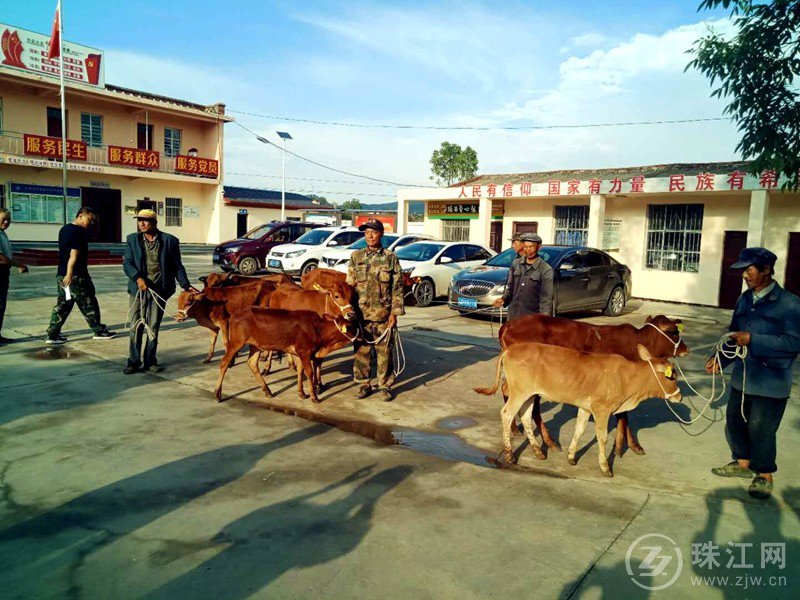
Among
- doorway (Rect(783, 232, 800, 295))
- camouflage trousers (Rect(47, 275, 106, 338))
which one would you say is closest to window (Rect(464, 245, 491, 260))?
doorway (Rect(783, 232, 800, 295))

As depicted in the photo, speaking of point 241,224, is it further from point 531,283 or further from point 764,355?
point 764,355

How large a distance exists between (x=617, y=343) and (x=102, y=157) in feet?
93.3

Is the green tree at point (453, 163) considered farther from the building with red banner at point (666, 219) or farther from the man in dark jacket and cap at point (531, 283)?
the man in dark jacket and cap at point (531, 283)

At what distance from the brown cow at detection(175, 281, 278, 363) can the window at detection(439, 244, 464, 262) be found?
730cm

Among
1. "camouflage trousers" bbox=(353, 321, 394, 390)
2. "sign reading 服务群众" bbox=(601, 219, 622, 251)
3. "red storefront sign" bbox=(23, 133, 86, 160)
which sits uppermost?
"red storefront sign" bbox=(23, 133, 86, 160)

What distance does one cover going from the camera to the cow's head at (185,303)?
700 cm

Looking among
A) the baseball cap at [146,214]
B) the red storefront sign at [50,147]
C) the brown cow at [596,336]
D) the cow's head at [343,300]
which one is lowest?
the brown cow at [596,336]

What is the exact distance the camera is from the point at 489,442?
5.51 metres

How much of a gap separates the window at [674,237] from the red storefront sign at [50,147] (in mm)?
24114

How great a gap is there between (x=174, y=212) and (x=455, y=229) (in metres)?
17.6

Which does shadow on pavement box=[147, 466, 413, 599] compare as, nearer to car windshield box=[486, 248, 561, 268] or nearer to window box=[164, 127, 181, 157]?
car windshield box=[486, 248, 561, 268]

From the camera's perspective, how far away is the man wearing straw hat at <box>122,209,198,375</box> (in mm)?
7395

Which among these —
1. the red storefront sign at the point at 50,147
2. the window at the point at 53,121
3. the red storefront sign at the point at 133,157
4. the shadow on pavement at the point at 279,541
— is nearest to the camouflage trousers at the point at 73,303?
the shadow on pavement at the point at 279,541

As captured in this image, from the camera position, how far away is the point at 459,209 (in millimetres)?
21750
